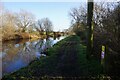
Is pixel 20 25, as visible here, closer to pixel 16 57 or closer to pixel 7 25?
pixel 7 25

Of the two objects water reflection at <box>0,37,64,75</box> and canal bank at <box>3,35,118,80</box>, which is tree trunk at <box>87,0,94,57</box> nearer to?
canal bank at <box>3,35,118,80</box>

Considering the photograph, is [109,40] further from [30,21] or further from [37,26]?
[37,26]

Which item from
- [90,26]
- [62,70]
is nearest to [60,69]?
[62,70]

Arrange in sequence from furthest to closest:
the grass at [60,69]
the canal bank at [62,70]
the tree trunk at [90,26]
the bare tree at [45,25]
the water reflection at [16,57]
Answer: the bare tree at [45,25] → the water reflection at [16,57] → the tree trunk at [90,26] → the grass at [60,69] → the canal bank at [62,70]

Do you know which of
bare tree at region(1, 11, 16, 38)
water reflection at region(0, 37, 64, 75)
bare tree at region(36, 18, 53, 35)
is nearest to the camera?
water reflection at region(0, 37, 64, 75)

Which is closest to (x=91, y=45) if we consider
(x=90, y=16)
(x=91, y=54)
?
(x=91, y=54)

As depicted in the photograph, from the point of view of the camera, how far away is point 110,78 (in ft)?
29.5

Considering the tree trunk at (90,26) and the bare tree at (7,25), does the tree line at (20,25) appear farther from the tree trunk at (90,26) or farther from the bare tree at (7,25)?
the tree trunk at (90,26)

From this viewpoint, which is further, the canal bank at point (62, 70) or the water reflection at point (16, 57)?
the water reflection at point (16, 57)

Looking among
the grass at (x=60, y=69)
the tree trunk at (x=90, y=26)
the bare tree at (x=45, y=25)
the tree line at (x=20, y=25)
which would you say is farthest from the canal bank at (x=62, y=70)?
the bare tree at (x=45, y=25)

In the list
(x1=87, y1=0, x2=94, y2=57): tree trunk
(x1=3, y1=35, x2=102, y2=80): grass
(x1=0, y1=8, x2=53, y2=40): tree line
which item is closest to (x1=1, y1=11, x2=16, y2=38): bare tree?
(x1=0, y1=8, x2=53, y2=40): tree line

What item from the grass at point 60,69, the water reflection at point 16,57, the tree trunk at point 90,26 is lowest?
the water reflection at point 16,57

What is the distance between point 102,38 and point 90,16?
156 cm

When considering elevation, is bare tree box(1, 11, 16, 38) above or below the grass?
above
